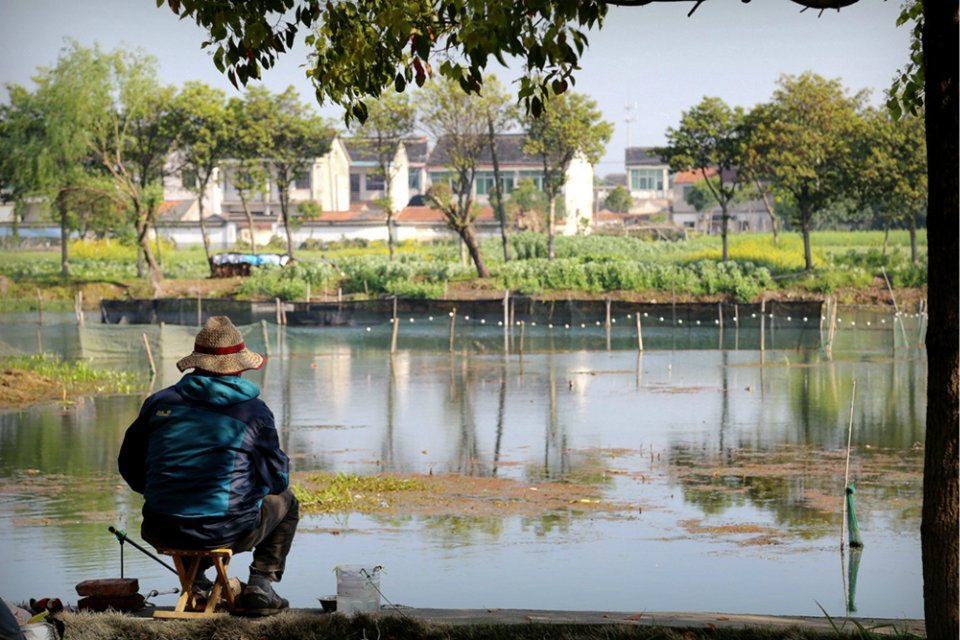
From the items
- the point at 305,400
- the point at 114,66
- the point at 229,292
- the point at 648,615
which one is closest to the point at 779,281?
the point at 229,292

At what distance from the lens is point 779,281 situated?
48875 millimetres

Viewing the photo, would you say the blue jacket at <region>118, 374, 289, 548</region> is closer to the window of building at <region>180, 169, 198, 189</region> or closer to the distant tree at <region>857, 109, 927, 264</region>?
the distant tree at <region>857, 109, 927, 264</region>

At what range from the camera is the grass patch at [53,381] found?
2220 centimetres

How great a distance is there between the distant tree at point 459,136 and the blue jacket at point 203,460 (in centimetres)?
4202

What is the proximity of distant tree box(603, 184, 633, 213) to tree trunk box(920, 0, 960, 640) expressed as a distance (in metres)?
83.0

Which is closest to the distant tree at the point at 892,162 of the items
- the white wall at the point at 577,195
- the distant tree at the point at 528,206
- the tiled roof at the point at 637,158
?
the distant tree at the point at 528,206

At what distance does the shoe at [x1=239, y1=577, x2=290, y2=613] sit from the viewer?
20.3 ft

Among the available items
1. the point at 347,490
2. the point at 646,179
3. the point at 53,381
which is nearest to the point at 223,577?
the point at 347,490

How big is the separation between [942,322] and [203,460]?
118 inches

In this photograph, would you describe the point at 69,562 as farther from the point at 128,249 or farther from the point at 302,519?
the point at 128,249

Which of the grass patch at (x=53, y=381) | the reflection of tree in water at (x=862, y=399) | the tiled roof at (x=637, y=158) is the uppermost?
the tiled roof at (x=637, y=158)

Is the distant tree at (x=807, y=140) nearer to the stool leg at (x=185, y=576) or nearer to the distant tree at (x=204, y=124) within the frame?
the distant tree at (x=204, y=124)

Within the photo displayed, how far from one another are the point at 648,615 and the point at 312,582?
3767mm

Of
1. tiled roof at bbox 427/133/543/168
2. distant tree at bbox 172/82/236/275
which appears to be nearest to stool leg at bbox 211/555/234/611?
distant tree at bbox 172/82/236/275
